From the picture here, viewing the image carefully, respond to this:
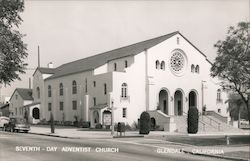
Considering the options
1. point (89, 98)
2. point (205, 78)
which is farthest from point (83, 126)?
point (205, 78)

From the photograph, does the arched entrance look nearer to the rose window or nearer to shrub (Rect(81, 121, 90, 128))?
shrub (Rect(81, 121, 90, 128))

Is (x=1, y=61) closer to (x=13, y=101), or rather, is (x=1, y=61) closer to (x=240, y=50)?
(x=240, y=50)

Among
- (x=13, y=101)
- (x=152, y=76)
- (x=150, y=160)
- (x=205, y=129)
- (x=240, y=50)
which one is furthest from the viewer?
(x=13, y=101)

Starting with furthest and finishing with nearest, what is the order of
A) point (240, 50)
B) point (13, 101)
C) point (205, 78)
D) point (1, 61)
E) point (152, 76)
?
point (13, 101), point (205, 78), point (152, 76), point (240, 50), point (1, 61)

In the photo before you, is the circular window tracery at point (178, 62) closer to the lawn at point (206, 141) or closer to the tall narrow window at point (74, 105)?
the tall narrow window at point (74, 105)

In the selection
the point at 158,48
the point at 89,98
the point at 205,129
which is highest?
the point at 158,48

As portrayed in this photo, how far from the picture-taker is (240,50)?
32562 millimetres

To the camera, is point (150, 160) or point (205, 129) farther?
point (205, 129)

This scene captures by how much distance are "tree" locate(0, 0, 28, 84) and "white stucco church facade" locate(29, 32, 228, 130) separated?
34204 mm

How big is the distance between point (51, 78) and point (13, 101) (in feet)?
59.1

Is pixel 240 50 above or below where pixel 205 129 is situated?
above

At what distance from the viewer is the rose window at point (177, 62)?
2389 inches

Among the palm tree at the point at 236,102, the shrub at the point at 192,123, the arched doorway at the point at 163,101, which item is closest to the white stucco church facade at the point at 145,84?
the arched doorway at the point at 163,101

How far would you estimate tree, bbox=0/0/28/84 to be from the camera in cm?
1689
